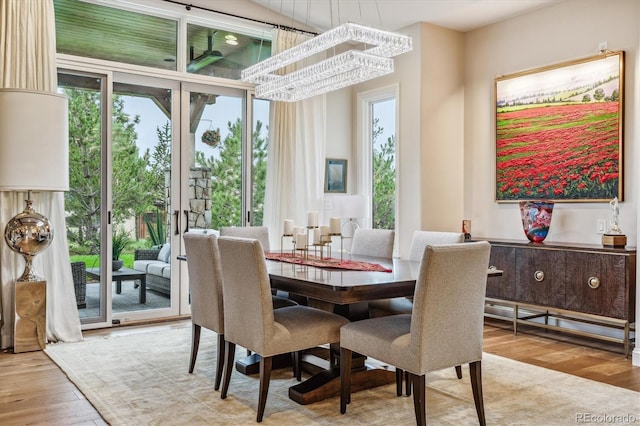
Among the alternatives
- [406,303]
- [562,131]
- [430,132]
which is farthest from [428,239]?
[430,132]

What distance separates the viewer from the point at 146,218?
209 inches

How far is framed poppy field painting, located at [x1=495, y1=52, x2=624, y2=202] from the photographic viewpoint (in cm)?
459

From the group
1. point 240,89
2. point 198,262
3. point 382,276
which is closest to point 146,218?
point 240,89

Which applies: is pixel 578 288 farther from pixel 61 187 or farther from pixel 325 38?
pixel 61 187

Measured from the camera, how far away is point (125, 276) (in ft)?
17.1

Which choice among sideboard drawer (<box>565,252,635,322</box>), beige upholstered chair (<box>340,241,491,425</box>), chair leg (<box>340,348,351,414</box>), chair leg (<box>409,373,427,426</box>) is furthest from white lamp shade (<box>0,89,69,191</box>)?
sideboard drawer (<box>565,252,635,322</box>)

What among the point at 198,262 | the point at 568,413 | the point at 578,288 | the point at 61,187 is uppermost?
the point at 61,187

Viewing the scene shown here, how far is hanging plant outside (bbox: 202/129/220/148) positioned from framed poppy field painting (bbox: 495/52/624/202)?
284 centimetres

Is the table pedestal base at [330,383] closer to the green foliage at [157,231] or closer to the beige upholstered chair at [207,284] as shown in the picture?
the beige upholstered chair at [207,284]

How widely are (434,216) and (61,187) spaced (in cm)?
349

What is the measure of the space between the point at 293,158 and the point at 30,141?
2.69 metres

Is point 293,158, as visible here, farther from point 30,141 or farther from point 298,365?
point 298,365

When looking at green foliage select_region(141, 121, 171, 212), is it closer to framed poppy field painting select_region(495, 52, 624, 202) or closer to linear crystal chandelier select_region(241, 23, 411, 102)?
linear crystal chandelier select_region(241, 23, 411, 102)

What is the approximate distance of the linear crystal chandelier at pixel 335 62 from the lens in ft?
11.2
